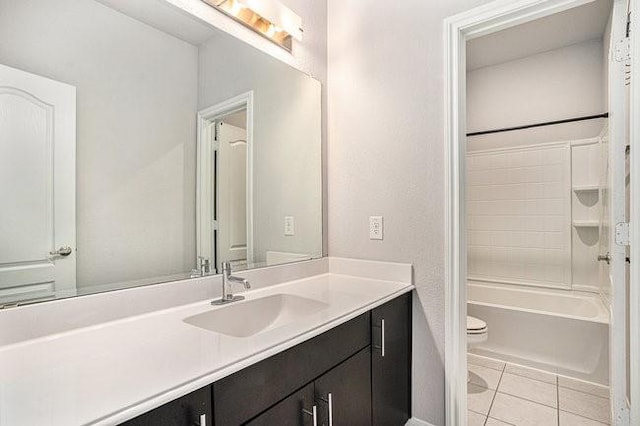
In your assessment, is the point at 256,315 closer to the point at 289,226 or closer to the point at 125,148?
the point at 289,226

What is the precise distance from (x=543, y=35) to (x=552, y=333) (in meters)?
2.23

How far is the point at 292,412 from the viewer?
3.15ft

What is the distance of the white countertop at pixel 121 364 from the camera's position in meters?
0.58

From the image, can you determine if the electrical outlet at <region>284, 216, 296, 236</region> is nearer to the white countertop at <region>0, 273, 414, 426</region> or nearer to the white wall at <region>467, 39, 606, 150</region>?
the white countertop at <region>0, 273, 414, 426</region>

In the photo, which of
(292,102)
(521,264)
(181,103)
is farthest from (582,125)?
(181,103)

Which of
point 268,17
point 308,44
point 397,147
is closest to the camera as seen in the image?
point 268,17

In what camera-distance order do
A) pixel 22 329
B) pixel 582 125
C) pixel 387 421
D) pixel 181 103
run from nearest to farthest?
pixel 22 329 → pixel 181 103 → pixel 387 421 → pixel 582 125

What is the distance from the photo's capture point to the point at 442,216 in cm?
158

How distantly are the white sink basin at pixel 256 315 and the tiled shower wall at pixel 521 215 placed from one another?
2421 millimetres

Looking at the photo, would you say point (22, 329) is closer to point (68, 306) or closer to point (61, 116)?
point (68, 306)

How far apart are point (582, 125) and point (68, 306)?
3486 millimetres

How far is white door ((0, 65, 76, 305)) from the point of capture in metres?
0.89

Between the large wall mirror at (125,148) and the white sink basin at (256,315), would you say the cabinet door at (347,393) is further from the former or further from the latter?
the large wall mirror at (125,148)

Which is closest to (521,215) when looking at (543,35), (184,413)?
(543,35)
